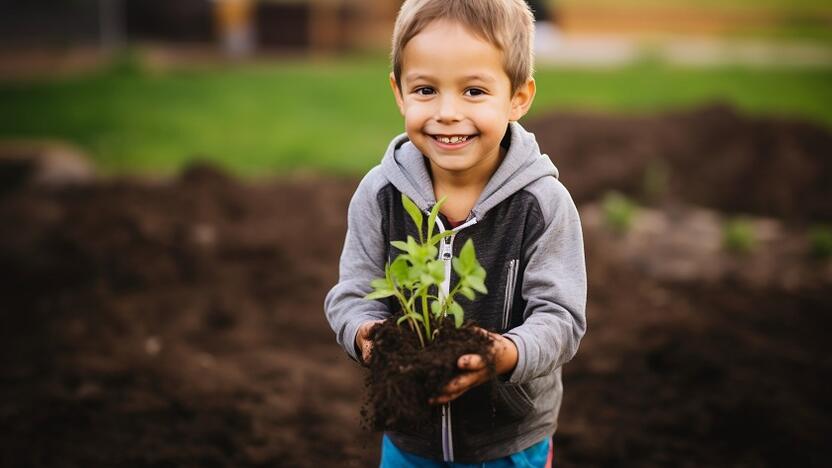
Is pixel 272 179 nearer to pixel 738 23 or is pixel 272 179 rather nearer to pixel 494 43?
pixel 494 43

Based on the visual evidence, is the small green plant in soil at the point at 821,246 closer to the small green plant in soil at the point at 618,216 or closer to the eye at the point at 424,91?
the small green plant in soil at the point at 618,216

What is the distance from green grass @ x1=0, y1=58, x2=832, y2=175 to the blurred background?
64mm

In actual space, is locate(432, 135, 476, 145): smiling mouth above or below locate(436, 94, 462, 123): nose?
below

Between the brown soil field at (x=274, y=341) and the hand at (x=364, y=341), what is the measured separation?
1322mm

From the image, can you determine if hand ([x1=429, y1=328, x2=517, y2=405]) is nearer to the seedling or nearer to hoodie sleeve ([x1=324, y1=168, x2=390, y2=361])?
the seedling

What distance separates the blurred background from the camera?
11.5ft

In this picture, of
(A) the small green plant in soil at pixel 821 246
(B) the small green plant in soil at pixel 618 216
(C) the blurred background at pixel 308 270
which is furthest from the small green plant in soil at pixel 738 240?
(B) the small green plant in soil at pixel 618 216

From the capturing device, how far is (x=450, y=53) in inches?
76.5

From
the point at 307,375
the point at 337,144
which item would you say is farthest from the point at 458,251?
the point at 337,144

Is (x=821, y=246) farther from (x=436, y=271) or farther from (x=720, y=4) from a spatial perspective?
(x=720, y=4)

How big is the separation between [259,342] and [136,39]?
1485cm

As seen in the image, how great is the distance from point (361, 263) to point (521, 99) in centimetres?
64

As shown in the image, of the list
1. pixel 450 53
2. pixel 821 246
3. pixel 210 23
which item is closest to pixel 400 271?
pixel 450 53

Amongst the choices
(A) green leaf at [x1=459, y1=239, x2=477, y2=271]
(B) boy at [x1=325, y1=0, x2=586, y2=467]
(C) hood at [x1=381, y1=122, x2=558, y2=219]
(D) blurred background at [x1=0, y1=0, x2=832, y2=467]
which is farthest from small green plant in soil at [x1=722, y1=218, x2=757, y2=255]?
(A) green leaf at [x1=459, y1=239, x2=477, y2=271]
